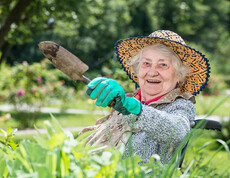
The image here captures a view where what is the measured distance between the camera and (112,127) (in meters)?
2.23

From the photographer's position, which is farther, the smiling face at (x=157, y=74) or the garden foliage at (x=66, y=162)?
the smiling face at (x=157, y=74)

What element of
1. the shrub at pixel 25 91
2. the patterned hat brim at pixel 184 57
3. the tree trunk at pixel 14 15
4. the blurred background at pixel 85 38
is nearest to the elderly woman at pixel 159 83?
the patterned hat brim at pixel 184 57

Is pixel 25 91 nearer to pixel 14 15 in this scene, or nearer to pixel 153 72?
pixel 14 15

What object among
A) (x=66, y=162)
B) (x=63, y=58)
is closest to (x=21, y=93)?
(x=63, y=58)

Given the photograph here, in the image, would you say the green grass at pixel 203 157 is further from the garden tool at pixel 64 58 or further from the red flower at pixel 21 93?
the red flower at pixel 21 93

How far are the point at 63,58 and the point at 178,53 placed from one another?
0.86 meters

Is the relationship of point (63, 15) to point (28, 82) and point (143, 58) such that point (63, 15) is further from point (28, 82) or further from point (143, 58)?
point (143, 58)

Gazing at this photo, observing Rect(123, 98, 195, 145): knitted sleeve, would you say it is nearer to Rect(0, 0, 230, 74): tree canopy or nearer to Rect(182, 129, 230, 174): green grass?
Rect(182, 129, 230, 174): green grass

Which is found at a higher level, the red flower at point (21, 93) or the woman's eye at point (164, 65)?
the woman's eye at point (164, 65)

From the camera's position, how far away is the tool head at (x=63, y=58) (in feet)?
5.80

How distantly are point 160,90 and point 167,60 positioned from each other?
20 centimetres

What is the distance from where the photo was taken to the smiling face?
2.27 meters

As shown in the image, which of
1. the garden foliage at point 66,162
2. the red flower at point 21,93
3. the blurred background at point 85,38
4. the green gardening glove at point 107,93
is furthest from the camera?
the red flower at point 21,93

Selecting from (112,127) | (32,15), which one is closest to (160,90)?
(112,127)
